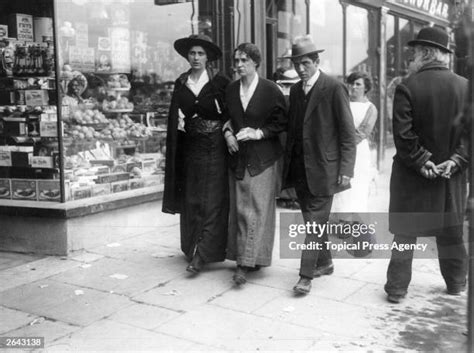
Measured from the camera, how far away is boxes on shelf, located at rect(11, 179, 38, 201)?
240 inches

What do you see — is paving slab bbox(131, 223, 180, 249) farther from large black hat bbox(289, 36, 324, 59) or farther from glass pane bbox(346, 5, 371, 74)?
glass pane bbox(346, 5, 371, 74)

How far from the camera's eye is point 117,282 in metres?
5.08

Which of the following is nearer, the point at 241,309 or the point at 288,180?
the point at 241,309

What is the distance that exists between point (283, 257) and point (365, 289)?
39.4 inches

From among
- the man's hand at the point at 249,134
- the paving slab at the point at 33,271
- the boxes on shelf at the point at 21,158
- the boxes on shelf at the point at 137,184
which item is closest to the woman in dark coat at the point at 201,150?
the man's hand at the point at 249,134

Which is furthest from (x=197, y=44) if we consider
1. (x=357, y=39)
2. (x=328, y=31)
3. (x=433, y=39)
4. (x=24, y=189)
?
(x=357, y=39)

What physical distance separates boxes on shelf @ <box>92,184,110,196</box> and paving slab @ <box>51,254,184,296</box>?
86 cm

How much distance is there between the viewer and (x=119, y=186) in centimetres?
669

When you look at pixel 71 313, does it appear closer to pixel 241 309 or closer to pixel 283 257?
pixel 241 309

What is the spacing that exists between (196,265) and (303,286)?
964 mm

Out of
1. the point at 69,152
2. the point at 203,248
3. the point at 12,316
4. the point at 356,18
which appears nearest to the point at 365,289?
the point at 203,248

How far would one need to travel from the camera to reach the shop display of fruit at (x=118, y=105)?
22.3 feet

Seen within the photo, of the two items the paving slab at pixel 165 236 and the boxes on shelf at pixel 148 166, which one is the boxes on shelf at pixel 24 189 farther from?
the boxes on shelf at pixel 148 166

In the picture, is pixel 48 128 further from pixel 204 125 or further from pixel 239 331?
pixel 239 331
